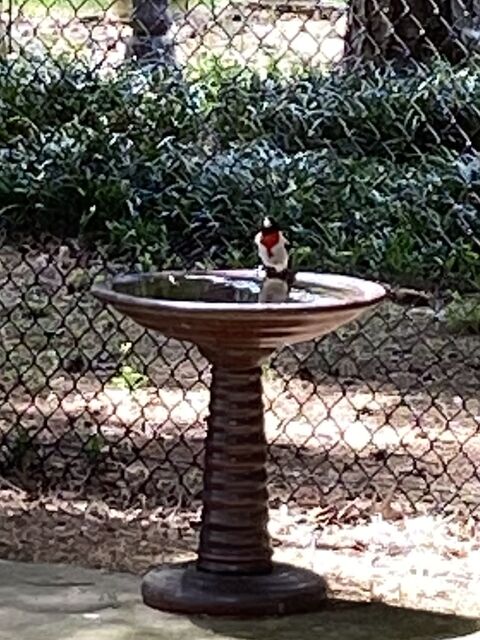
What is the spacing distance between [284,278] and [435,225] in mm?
3808

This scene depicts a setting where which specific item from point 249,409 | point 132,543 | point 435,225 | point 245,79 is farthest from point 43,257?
point 249,409

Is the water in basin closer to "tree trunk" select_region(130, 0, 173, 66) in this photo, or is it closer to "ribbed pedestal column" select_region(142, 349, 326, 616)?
"ribbed pedestal column" select_region(142, 349, 326, 616)

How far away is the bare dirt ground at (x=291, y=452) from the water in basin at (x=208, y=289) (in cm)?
70

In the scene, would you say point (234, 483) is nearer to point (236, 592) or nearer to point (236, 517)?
point (236, 517)

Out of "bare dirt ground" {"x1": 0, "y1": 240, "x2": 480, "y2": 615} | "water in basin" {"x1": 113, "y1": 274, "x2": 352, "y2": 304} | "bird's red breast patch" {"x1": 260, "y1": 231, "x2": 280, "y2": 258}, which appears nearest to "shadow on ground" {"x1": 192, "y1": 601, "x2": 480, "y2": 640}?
"bare dirt ground" {"x1": 0, "y1": 240, "x2": 480, "y2": 615}

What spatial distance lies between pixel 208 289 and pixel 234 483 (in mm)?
408

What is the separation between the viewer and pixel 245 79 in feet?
23.3

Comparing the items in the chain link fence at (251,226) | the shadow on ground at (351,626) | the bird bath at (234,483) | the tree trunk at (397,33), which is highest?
the tree trunk at (397,33)

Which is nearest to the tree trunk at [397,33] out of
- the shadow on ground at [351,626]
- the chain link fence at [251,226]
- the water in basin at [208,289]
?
the chain link fence at [251,226]

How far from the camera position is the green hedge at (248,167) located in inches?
273

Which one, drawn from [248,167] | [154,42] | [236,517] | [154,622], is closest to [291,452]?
[236,517]

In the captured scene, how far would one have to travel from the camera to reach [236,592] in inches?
133

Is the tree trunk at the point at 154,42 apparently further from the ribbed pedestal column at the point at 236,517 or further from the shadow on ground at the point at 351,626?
the shadow on ground at the point at 351,626

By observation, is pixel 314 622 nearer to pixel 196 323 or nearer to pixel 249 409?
pixel 249 409
